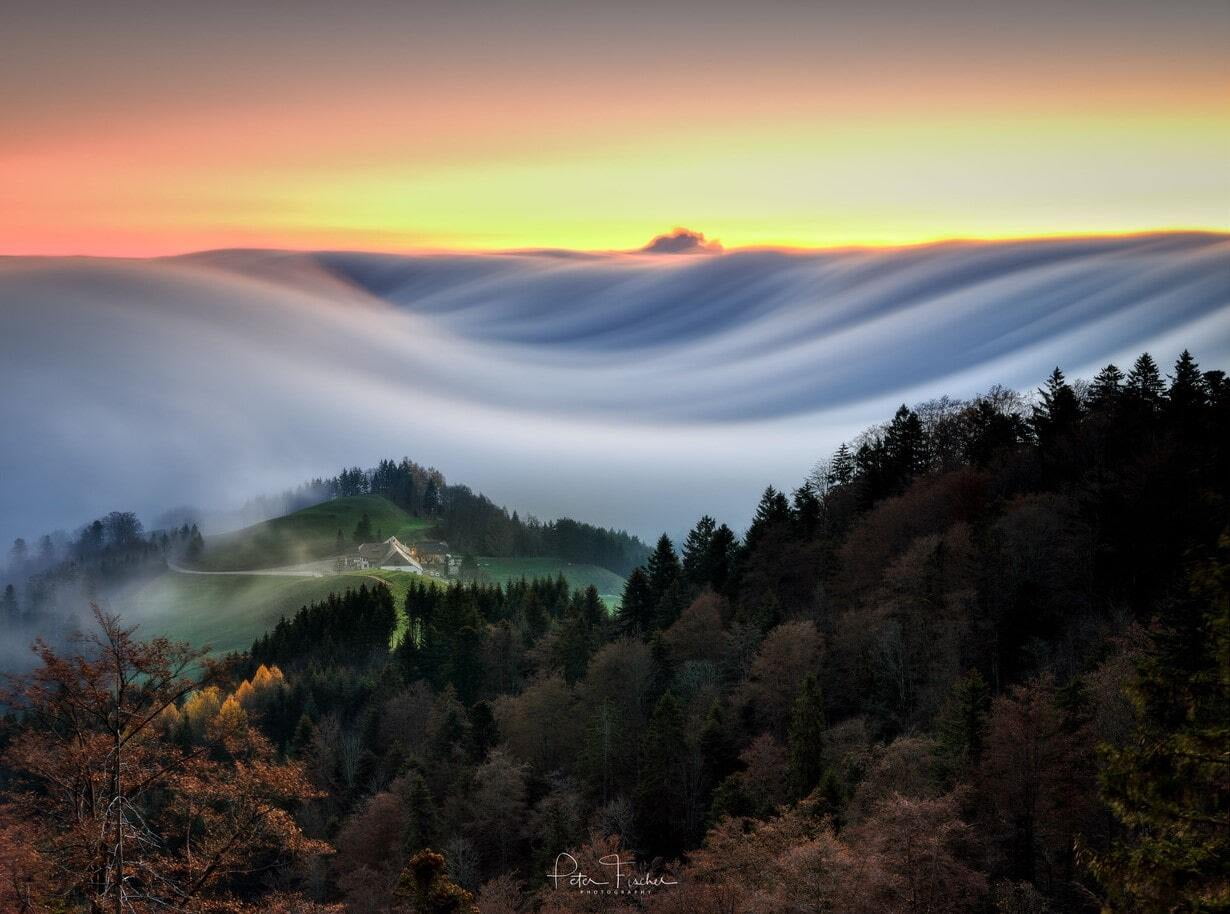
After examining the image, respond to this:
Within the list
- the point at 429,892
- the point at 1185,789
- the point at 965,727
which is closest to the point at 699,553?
the point at 965,727

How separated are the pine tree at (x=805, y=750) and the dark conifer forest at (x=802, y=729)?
0.48ft

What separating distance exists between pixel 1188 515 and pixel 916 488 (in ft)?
83.4

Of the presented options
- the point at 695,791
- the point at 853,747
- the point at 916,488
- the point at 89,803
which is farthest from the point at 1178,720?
the point at 916,488

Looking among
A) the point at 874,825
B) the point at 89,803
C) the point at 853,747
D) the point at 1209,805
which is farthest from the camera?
the point at 853,747

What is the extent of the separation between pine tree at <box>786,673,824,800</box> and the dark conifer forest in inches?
5.8

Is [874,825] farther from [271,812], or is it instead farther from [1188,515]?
[1188,515]

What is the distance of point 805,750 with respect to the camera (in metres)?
51.4

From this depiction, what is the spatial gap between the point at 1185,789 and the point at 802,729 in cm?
3706

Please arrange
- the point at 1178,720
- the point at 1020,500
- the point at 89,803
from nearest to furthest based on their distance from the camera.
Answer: the point at 1178,720
the point at 89,803
the point at 1020,500

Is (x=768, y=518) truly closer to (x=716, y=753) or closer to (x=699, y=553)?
(x=699, y=553)

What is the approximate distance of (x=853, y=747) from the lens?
170 feet

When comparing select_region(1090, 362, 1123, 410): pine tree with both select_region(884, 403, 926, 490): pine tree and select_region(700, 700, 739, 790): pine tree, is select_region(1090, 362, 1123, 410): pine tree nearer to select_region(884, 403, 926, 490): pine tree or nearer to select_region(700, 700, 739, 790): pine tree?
select_region(884, 403, 926, 490): pine tree

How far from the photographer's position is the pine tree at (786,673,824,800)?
5075 cm

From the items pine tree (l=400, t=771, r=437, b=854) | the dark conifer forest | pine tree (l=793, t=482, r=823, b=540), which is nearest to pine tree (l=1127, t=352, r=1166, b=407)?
the dark conifer forest
